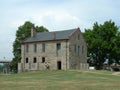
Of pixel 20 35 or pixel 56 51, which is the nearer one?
pixel 56 51

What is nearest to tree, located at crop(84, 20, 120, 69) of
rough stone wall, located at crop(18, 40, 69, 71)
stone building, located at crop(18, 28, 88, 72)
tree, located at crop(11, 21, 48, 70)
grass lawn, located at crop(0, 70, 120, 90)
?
stone building, located at crop(18, 28, 88, 72)

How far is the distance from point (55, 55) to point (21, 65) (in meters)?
11.2

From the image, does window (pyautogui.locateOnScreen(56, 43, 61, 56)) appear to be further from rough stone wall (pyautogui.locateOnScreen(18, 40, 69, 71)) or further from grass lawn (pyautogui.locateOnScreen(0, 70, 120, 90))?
grass lawn (pyautogui.locateOnScreen(0, 70, 120, 90))

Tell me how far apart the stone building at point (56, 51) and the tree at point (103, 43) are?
476 inches

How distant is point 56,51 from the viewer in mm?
69250

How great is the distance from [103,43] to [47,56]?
61.2 feet

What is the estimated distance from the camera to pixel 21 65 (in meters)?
76.7

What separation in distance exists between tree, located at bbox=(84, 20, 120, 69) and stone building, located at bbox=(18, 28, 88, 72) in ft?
39.7

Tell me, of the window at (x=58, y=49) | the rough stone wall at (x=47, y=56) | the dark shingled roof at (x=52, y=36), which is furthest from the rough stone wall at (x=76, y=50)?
the window at (x=58, y=49)

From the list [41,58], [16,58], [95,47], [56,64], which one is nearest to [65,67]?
[56,64]

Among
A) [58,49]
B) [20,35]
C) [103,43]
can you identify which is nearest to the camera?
[58,49]

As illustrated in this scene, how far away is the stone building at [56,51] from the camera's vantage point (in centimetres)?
6762

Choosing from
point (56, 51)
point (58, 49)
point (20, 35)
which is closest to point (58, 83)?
point (58, 49)

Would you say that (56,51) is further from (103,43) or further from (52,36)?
(103,43)
